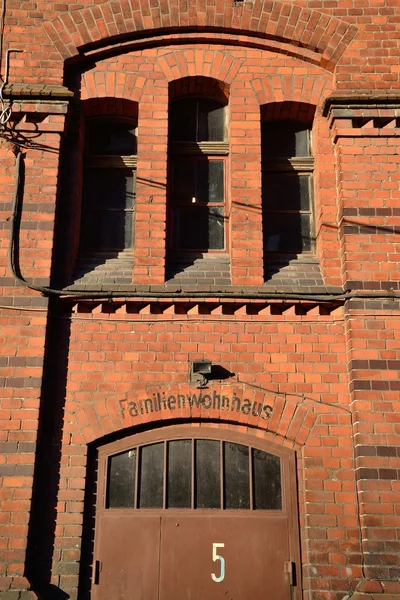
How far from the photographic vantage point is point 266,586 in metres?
6.03

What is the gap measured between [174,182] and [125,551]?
3863mm

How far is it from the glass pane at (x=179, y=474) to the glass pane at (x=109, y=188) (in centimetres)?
270

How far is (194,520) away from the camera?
20.4 ft

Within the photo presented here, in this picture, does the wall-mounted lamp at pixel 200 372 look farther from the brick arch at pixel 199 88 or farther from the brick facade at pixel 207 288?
the brick arch at pixel 199 88

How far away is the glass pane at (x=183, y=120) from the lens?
7.84m

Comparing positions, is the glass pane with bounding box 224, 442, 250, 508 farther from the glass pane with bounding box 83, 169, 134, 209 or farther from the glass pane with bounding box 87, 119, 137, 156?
the glass pane with bounding box 87, 119, 137, 156

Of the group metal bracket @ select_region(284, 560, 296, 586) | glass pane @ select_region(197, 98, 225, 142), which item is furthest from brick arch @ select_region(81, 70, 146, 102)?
metal bracket @ select_region(284, 560, 296, 586)

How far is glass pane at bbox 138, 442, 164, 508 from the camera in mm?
6324

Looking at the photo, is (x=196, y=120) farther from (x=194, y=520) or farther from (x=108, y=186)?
(x=194, y=520)

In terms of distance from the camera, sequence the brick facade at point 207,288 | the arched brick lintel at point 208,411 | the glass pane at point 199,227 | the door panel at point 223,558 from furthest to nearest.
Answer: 1. the glass pane at point 199,227
2. the arched brick lintel at point 208,411
3. the brick facade at point 207,288
4. the door panel at point 223,558

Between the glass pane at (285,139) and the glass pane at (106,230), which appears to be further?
the glass pane at (285,139)

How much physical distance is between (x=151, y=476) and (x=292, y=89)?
437 centimetres

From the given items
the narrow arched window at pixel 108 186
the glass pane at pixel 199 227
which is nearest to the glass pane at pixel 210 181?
the glass pane at pixel 199 227

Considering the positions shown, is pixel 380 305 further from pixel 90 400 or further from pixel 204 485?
pixel 90 400
